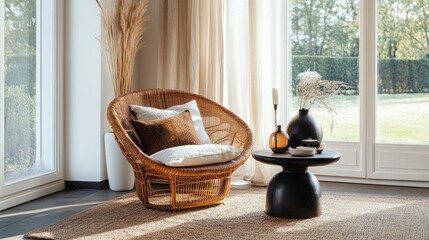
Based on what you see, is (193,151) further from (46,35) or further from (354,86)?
(354,86)

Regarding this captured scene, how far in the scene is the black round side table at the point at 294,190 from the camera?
376cm

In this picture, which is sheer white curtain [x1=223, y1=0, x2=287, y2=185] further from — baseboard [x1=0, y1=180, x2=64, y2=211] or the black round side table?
baseboard [x1=0, y1=180, x2=64, y2=211]

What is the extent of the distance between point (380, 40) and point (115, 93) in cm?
232

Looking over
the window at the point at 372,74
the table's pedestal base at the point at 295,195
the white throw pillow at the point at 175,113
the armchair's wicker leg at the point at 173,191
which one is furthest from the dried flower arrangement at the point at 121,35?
the table's pedestal base at the point at 295,195

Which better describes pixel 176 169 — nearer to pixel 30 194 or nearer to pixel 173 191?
pixel 173 191

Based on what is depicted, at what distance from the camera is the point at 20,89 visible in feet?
14.5

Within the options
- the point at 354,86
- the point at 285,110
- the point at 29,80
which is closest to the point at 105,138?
the point at 29,80

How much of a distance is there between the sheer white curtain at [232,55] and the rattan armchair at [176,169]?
21.6 inches

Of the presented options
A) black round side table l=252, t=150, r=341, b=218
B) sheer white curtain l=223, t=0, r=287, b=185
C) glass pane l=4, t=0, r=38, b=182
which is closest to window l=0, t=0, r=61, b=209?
glass pane l=4, t=0, r=38, b=182

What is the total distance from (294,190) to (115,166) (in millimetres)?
1725

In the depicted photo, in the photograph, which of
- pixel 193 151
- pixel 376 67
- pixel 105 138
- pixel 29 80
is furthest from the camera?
pixel 376 67

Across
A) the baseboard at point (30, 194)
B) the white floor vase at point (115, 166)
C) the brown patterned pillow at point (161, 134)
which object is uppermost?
the brown patterned pillow at point (161, 134)

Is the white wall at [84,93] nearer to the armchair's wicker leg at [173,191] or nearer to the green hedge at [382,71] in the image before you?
the armchair's wicker leg at [173,191]

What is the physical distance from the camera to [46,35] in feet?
15.7
